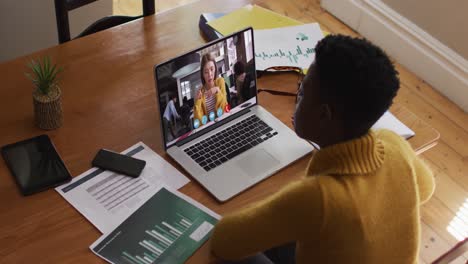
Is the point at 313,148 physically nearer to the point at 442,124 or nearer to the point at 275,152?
the point at 275,152

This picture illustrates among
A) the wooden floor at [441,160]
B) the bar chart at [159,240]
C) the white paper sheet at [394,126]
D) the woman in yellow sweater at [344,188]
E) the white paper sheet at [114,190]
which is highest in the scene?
the woman in yellow sweater at [344,188]

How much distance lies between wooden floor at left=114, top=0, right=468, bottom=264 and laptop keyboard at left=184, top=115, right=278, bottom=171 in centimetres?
106

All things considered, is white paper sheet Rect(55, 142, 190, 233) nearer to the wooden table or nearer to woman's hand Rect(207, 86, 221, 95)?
the wooden table

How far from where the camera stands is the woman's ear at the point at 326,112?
1122mm

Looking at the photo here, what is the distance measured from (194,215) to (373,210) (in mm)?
420

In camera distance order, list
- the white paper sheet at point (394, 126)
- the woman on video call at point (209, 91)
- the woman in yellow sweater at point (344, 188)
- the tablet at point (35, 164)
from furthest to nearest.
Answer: the white paper sheet at point (394, 126)
the woman on video call at point (209, 91)
the tablet at point (35, 164)
the woman in yellow sweater at point (344, 188)

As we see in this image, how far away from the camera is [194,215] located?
132 cm

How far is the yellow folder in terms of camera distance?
182 cm

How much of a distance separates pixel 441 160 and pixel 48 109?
1.84m

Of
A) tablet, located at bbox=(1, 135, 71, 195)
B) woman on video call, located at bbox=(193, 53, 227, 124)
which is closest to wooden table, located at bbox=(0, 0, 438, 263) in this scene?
tablet, located at bbox=(1, 135, 71, 195)

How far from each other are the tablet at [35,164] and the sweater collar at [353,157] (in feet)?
2.02

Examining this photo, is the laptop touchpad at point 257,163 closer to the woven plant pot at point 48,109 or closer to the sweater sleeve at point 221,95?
the sweater sleeve at point 221,95

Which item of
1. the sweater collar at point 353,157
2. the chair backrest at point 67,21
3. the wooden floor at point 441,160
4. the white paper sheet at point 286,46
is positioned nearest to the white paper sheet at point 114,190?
the sweater collar at point 353,157

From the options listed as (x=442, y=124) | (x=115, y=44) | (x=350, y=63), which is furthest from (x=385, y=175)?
(x=442, y=124)
